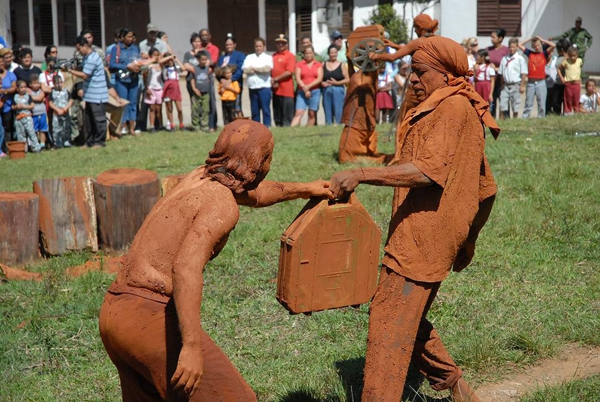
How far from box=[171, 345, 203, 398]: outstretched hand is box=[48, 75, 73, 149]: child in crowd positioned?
42.2 feet

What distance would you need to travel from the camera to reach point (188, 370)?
354 centimetres

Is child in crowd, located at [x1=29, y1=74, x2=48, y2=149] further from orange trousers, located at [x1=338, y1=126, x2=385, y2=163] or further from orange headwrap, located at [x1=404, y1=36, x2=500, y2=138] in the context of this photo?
orange headwrap, located at [x1=404, y1=36, x2=500, y2=138]

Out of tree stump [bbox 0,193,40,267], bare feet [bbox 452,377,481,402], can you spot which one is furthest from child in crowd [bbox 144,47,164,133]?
bare feet [bbox 452,377,481,402]

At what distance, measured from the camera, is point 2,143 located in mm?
15406

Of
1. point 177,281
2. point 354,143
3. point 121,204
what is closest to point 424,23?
point 354,143

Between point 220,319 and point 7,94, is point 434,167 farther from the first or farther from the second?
point 7,94

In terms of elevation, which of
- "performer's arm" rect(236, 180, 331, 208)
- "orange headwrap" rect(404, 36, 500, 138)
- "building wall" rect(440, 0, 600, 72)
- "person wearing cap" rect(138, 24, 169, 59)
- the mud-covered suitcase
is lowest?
the mud-covered suitcase

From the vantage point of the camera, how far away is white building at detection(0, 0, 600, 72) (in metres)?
28.2

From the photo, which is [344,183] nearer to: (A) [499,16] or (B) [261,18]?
(A) [499,16]

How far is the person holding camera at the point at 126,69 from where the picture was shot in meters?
16.8

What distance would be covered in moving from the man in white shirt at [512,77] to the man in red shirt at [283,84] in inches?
170

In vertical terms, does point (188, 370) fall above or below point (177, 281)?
below

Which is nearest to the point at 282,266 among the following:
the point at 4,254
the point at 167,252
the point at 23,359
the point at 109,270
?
the point at 167,252

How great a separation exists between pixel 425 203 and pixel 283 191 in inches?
29.5
